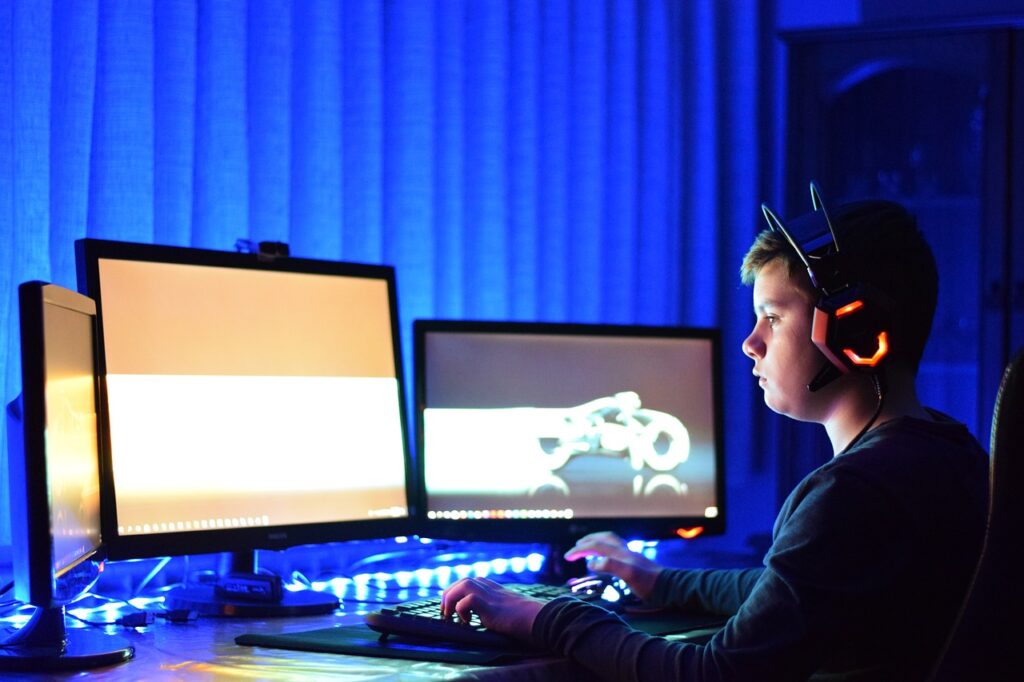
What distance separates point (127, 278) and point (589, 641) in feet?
2.66

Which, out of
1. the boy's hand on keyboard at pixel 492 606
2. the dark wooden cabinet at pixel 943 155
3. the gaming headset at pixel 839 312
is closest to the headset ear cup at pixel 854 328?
the gaming headset at pixel 839 312

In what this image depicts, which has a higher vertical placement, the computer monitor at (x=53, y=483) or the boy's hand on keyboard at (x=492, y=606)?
the computer monitor at (x=53, y=483)

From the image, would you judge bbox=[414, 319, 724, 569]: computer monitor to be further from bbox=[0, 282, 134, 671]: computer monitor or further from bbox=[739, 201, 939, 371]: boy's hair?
bbox=[739, 201, 939, 371]: boy's hair

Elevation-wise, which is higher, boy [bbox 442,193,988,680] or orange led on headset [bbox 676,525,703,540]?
boy [bbox 442,193,988,680]

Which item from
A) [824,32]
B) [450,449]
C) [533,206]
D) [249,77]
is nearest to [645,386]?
[450,449]

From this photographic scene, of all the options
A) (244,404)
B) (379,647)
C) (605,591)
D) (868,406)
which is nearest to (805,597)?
(868,406)

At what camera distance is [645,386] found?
86.7 inches

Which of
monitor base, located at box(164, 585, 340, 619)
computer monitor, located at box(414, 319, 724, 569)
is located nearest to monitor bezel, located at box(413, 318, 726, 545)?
computer monitor, located at box(414, 319, 724, 569)

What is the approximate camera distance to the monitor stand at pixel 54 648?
50.6 inches

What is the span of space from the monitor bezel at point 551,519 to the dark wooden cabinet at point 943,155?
25.6 inches

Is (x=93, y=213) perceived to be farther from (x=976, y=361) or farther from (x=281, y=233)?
(x=976, y=361)

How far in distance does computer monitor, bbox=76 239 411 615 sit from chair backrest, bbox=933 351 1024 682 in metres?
0.92

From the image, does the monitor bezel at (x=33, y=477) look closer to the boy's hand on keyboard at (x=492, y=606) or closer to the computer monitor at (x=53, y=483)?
the computer monitor at (x=53, y=483)

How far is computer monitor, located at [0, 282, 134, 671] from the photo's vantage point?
1.20 meters
